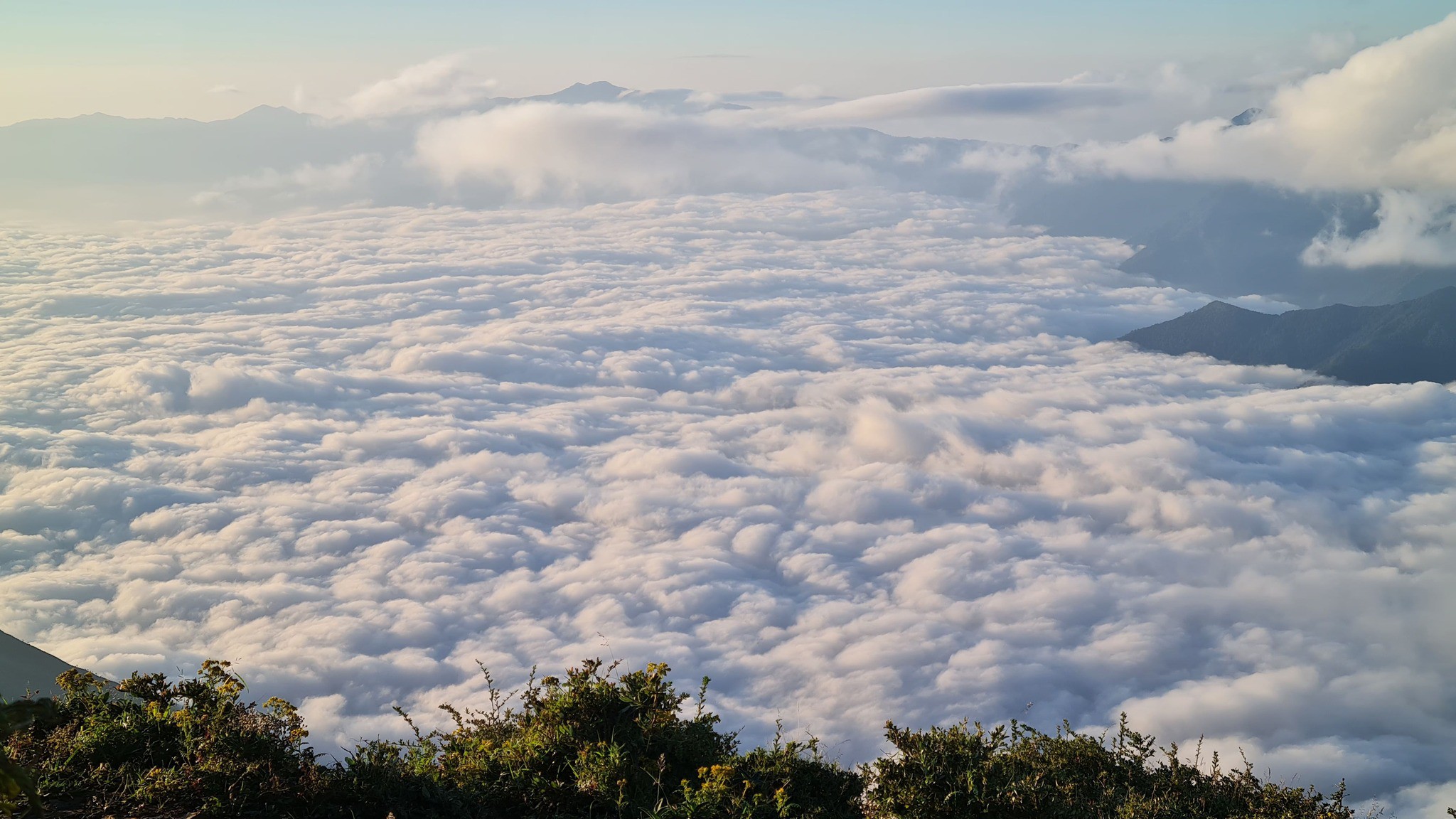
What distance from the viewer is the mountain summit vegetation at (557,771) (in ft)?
28.7

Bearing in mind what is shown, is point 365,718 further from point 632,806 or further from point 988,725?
point 632,806

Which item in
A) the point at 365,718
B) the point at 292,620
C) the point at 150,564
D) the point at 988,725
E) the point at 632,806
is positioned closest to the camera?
the point at 632,806

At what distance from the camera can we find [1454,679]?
591ft

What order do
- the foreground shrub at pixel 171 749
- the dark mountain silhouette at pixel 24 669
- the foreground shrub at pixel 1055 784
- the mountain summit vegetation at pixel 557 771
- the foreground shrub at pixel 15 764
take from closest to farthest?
the foreground shrub at pixel 15 764, the foreground shrub at pixel 171 749, the mountain summit vegetation at pixel 557 771, the foreground shrub at pixel 1055 784, the dark mountain silhouette at pixel 24 669

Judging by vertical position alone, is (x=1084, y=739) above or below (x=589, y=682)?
below

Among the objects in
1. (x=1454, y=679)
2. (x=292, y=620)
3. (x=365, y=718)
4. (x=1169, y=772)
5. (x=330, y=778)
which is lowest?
(x=1454, y=679)

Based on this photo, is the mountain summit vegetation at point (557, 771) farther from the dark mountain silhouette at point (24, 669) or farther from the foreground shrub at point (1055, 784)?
the dark mountain silhouette at point (24, 669)

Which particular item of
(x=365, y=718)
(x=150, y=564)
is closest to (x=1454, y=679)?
(x=365, y=718)

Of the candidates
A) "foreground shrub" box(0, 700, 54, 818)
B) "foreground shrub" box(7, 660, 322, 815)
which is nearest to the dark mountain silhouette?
"foreground shrub" box(7, 660, 322, 815)

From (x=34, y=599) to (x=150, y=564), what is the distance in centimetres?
1760

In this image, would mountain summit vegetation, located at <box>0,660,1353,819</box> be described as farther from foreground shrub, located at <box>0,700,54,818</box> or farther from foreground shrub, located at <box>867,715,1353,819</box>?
foreground shrub, located at <box>0,700,54,818</box>

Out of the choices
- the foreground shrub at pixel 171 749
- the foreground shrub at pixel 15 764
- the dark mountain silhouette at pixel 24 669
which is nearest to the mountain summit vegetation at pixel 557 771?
the foreground shrub at pixel 171 749

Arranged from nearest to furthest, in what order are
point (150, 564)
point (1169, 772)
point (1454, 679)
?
point (1169, 772) → point (150, 564) → point (1454, 679)

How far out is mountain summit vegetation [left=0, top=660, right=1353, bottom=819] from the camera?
876 centimetres
